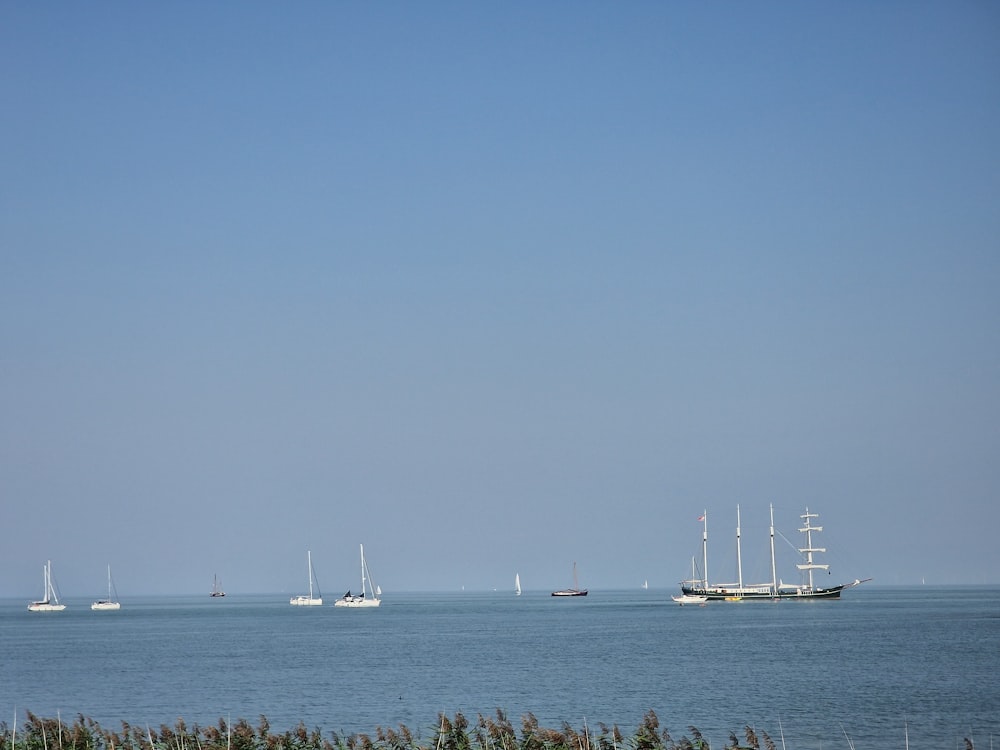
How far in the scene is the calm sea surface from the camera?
48.9 m

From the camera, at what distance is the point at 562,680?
67.2 meters

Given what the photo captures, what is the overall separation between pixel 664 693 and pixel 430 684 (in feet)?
47.1

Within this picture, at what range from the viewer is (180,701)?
→ 196 ft

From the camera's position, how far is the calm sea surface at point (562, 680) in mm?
48875

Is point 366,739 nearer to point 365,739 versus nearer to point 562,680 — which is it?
point 365,739

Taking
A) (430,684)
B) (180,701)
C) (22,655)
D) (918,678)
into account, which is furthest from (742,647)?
(22,655)

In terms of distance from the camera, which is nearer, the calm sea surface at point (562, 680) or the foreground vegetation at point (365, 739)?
the foreground vegetation at point (365, 739)

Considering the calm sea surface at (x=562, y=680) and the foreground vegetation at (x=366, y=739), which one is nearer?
the foreground vegetation at (x=366, y=739)

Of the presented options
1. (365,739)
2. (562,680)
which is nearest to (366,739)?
(365,739)

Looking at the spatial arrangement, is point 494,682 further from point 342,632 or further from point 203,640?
point 342,632

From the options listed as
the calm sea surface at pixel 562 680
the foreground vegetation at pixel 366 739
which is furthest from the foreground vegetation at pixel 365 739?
the calm sea surface at pixel 562 680

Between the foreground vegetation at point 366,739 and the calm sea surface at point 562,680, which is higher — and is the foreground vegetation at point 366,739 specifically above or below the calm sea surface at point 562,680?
above

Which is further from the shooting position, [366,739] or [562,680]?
[562,680]

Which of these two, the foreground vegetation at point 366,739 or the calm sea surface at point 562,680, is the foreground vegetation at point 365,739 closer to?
the foreground vegetation at point 366,739
